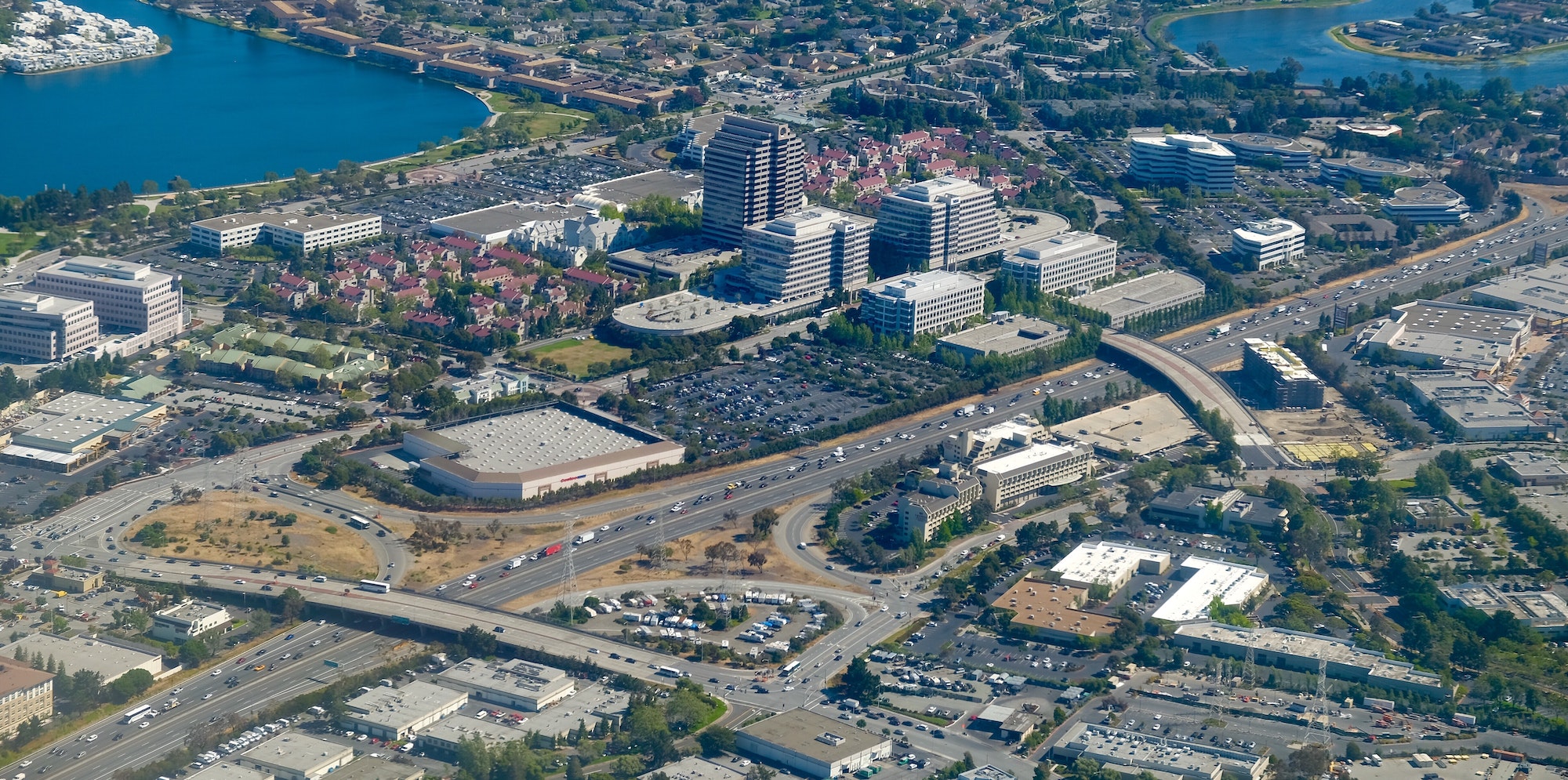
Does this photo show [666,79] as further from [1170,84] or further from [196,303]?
[196,303]

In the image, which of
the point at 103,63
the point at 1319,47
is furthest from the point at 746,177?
the point at 1319,47

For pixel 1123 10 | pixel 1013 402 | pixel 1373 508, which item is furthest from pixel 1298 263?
pixel 1123 10

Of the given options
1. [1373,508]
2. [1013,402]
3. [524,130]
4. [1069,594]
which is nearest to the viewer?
[1069,594]

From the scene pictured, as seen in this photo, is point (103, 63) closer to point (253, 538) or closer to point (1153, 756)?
point (253, 538)

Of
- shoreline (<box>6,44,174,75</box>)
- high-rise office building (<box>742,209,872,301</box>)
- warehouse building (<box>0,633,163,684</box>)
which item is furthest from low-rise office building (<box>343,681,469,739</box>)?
shoreline (<box>6,44,174,75</box>)

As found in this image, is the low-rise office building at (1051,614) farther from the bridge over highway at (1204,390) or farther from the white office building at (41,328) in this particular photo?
the white office building at (41,328)
